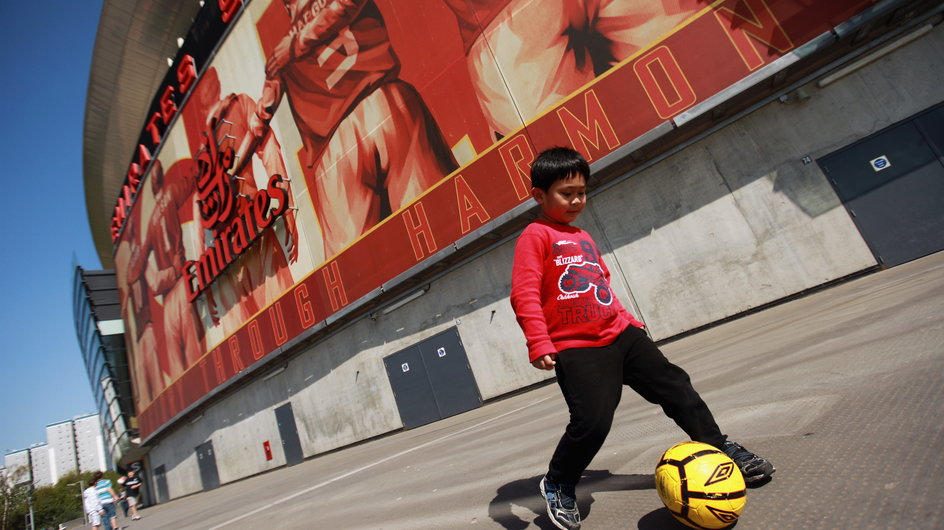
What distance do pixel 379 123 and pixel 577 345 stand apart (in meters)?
13.1

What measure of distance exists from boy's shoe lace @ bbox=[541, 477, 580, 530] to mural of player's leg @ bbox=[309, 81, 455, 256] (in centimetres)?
1094

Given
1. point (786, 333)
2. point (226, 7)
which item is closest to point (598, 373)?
point (786, 333)

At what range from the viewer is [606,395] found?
2.04 metres

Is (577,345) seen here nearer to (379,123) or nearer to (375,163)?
(375,163)

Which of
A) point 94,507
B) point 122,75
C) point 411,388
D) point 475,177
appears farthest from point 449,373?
point 122,75

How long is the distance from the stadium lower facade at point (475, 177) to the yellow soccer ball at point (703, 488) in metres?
0.74

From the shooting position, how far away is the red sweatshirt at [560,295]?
218cm

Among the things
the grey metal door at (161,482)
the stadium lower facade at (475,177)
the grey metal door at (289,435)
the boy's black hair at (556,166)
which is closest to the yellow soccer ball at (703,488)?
the stadium lower facade at (475,177)

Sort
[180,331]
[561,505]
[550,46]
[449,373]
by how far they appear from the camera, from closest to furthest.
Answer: [561,505]
[550,46]
[449,373]
[180,331]

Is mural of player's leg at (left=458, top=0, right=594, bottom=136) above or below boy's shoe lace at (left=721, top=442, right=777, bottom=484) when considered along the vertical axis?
above

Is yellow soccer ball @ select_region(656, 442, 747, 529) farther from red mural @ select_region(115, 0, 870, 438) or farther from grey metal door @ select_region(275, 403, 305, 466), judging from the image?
grey metal door @ select_region(275, 403, 305, 466)

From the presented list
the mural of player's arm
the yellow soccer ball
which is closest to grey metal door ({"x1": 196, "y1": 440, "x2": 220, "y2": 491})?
the mural of player's arm

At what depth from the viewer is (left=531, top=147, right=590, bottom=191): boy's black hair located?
7.64ft

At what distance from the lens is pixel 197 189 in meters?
21.6
